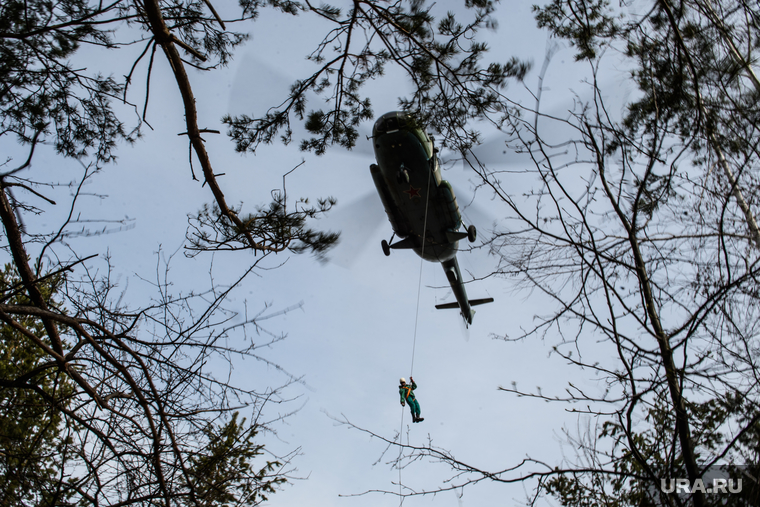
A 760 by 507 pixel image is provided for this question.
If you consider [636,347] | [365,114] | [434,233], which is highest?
[434,233]

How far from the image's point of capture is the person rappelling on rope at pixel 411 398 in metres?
5.56

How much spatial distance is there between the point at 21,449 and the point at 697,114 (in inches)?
196

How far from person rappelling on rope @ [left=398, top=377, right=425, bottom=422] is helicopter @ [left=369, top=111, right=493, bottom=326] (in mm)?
1641

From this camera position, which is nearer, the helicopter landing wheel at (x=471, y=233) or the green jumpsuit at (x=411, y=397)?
the green jumpsuit at (x=411, y=397)

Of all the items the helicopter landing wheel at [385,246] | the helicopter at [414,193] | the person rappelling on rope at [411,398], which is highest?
the helicopter at [414,193]

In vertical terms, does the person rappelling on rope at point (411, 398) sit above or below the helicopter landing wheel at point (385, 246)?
below

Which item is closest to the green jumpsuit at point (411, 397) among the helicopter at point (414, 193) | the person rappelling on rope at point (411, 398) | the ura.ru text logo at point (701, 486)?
the person rappelling on rope at point (411, 398)

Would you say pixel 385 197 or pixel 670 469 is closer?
pixel 670 469

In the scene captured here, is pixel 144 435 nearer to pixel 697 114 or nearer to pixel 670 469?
pixel 670 469

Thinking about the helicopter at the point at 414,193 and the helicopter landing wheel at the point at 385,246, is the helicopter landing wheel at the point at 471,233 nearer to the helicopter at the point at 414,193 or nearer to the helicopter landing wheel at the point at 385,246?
the helicopter at the point at 414,193

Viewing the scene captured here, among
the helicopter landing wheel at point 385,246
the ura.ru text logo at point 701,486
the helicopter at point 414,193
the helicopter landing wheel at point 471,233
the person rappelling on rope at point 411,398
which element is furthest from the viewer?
the helicopter landing wheel at point 385,246

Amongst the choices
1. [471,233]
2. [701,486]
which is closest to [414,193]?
[471,233]

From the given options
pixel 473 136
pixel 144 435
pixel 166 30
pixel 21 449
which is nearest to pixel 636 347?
pixel 473 136

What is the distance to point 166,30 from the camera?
2.77 metres
